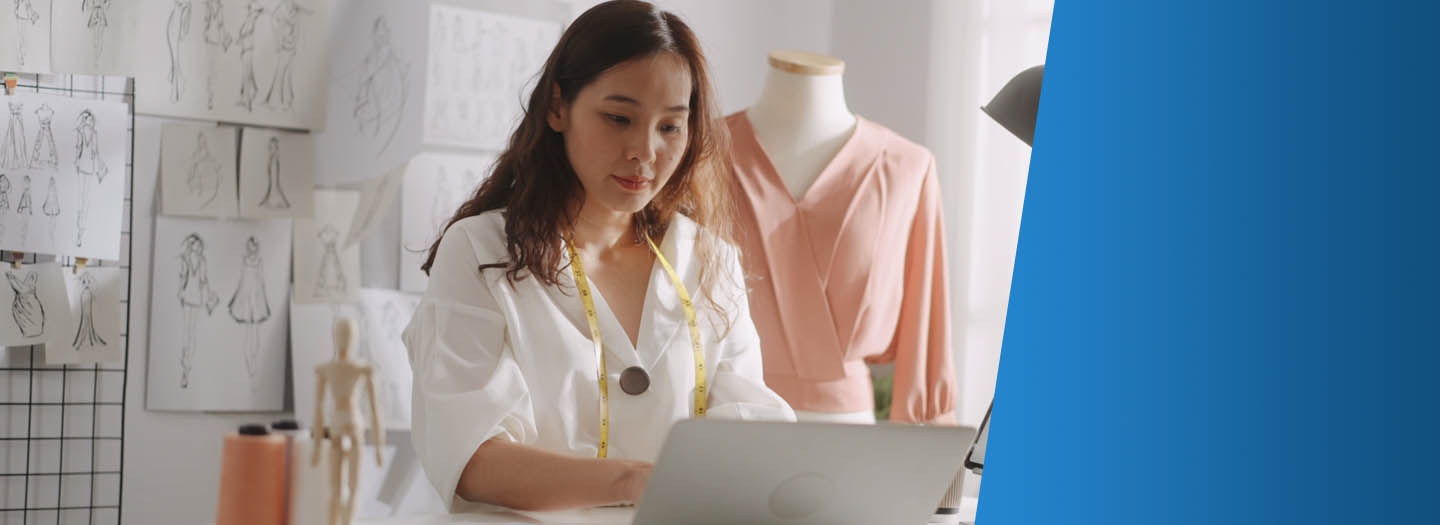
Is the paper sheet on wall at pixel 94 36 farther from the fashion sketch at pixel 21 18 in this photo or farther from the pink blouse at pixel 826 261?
the pink blouse at pixel 826 261

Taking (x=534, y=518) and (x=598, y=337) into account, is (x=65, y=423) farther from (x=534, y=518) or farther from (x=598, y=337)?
(x=534, y=518)

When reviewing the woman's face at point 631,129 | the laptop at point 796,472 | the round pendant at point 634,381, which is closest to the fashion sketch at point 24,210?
the woman's face at point 631,129

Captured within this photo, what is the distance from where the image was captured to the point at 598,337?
1546 mm

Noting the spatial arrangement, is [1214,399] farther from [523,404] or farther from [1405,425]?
[523,404]

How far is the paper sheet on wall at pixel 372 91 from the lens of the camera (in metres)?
2.44

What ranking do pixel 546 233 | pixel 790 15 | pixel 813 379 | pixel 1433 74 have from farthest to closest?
1. pixel 790 15
2. pixel 813 379
3. pixel 546 233
4. pixel 1433 74

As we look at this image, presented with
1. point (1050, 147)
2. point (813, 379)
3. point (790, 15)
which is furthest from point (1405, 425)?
point (790, 15)

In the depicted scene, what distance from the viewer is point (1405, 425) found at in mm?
779

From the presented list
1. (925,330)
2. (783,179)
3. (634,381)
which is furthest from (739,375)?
(925,330)

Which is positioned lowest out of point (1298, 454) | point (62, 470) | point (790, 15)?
point (62, 470)

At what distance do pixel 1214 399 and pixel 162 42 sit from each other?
198 cm

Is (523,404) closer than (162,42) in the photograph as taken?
Yes

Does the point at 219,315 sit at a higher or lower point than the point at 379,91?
lower

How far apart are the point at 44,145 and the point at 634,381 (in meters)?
1.21
